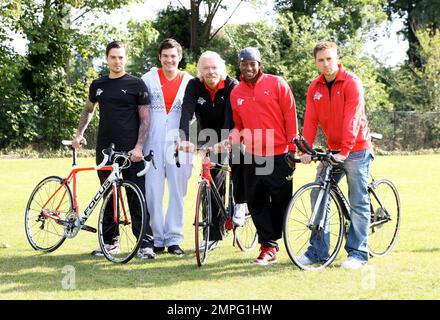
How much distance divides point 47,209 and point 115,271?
1286mm

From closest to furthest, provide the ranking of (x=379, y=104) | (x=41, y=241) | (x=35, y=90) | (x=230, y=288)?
1. (x=230, y=288)
2. (x=41, y=241)
3. (x=35, y=90)
4. (x=379, y=104)

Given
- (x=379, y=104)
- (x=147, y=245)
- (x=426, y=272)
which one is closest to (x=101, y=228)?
(x=147, y=245)

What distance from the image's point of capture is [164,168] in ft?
25.8

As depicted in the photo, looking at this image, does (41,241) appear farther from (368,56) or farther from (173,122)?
(368,56)

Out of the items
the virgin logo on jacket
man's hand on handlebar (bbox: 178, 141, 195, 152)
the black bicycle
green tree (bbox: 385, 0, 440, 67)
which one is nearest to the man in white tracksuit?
man's hand on handlebar (bbox: 178, 141, 195, 152)

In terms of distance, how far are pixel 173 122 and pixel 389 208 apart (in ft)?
8.07

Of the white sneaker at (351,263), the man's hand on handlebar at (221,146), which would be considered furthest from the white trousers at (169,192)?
the white sneaker at (351,263)

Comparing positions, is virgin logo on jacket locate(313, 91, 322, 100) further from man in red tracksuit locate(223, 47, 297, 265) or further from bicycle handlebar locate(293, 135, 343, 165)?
bicycle handlebar locate(293, 135, 343, 165)

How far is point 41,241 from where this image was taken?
819cm

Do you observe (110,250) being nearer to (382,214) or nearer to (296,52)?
(382,214)

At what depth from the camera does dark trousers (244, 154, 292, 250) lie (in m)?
7.17

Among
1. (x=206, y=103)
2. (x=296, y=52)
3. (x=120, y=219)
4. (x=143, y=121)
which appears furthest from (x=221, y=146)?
(x=296, y=52)

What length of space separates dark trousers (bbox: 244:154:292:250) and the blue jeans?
35cm

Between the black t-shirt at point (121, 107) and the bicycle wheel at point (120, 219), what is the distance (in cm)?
52
